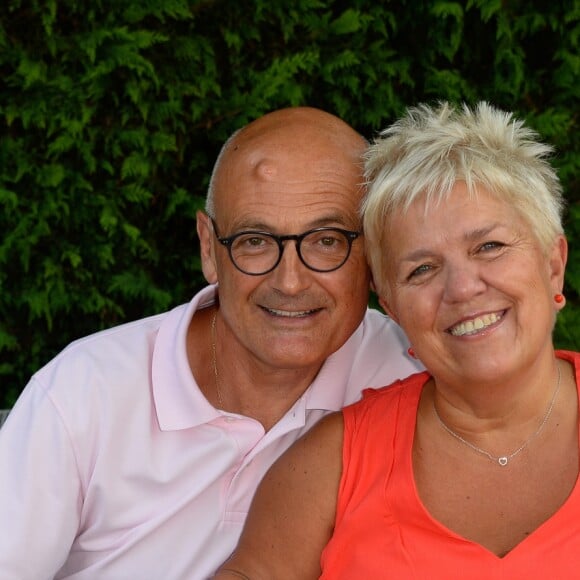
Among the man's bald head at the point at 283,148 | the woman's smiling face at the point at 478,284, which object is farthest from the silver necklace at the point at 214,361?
the woman's smiling face at the point at 478,284

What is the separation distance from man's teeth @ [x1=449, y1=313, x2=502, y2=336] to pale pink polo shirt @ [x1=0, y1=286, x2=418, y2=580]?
66 cm

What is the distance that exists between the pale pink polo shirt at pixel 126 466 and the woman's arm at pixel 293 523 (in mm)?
241

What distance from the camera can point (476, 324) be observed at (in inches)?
86.1

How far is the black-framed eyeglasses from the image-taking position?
254 centimetres

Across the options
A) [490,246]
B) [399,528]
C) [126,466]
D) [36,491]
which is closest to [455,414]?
[399,528]

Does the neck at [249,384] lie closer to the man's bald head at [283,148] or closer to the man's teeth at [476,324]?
the man's bald head at [283,148]

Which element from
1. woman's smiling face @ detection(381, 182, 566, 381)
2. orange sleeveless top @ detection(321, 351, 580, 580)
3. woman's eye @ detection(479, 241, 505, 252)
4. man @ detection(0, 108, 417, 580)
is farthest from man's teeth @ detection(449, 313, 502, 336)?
man @ detection(0, 108, 417, 580)

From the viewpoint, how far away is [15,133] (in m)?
3.90

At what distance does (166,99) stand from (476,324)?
7.44ft

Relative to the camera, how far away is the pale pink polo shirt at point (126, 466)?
8.27 feet

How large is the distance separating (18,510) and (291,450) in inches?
29.6

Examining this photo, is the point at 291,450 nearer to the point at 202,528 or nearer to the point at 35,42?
the point at 202,528

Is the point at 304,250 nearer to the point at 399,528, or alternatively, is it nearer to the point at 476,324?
the point at 476,324

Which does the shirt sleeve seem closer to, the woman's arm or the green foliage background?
the woman's arm
